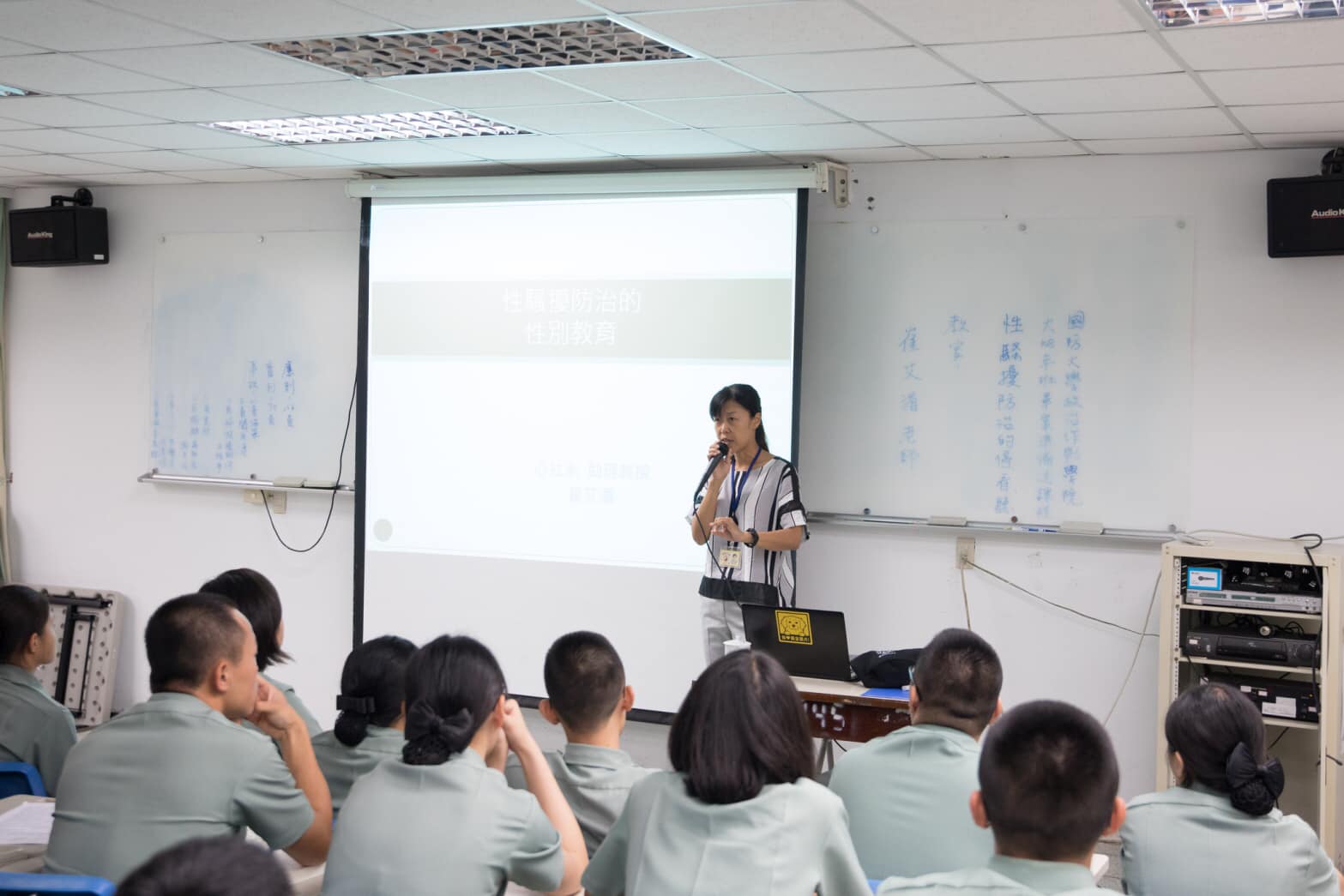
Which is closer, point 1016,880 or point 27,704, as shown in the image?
point 1016,880

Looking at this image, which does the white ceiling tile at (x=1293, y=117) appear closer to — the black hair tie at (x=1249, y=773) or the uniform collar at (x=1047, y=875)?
the black hair tie at (x=1249, y=773)

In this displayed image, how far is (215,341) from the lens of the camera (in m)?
6.69

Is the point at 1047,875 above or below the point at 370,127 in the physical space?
below

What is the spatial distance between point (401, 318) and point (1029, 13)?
359cm

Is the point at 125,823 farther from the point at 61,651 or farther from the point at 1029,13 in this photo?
the point at 61,651

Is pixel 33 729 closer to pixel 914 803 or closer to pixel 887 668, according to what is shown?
pixel 914 803

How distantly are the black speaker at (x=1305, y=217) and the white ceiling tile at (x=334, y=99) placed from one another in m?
3.02

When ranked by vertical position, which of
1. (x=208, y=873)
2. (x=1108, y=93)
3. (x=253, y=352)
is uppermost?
(x=1108, y=93)

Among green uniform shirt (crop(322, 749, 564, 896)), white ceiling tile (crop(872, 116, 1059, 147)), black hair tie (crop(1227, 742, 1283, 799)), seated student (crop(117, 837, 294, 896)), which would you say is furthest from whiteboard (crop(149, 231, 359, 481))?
seated student (crop(117, 837, 294, 896))

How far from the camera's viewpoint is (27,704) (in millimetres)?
3174

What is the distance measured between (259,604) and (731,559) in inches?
83.8

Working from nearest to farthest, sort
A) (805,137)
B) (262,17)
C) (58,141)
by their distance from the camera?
(262,17) < (805,137) < (58,141)

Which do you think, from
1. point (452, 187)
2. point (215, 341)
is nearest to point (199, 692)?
point (452, 187)

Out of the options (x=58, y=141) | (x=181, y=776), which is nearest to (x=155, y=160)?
(x=58, y=141)
